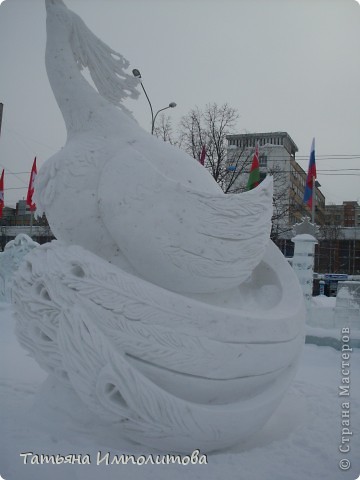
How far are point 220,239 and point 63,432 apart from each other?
153cm

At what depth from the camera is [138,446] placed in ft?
8.19

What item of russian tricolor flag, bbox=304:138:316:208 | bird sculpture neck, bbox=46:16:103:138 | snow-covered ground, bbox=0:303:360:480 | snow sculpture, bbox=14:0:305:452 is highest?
russian tricolor flag, bbox=304:138:316:208

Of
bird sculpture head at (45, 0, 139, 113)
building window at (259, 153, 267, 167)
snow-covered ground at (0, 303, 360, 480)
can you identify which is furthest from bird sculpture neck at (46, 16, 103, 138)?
building window at (259, 153, 267, 167)

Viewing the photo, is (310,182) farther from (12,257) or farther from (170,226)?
(170,226)

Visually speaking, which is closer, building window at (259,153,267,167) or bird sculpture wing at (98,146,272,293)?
bird sculpture wing at (98,146,272,293)

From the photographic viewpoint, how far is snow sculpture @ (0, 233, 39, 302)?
781cm

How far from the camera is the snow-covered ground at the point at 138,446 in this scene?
2.27m

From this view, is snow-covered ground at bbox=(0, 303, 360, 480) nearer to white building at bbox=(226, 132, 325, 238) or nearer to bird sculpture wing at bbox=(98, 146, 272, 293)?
bird sculpture wing at bbox=(98, 146, 272, 293)

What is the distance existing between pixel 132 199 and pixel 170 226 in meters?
0.29

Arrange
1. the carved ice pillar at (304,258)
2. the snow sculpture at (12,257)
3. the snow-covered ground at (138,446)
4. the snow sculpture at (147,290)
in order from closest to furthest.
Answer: the snow-covered ground at (138,446) < the snow sculpture at (147,290) < the snow sculpture at (12,257) < the carved ice pillar at (304,258)

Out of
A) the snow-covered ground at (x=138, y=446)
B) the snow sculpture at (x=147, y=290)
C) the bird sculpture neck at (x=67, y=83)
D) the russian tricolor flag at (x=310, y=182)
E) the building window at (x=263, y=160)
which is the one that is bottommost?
the snow-covered ground at (x=138, y=446)

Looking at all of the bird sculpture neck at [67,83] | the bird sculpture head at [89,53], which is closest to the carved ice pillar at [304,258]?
the bird sculpture head at [89,53]

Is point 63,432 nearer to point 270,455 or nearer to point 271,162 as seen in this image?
point 270,455

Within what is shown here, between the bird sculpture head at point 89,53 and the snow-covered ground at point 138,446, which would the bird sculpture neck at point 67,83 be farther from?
the snow-covered ground at point 138,446
